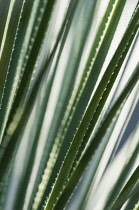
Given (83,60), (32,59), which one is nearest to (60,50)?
(83,60)

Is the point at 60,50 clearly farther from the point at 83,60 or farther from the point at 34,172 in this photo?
the point at 34,172

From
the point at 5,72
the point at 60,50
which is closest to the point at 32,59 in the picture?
the point at 5,72

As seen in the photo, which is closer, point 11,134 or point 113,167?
point 11,134

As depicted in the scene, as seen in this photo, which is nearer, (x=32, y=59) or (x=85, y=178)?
(x=32, y=59)

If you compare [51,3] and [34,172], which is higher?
[51,3]

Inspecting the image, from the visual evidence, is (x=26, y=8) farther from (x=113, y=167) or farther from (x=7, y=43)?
(x=113, y=167)

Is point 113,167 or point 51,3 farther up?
point 51,3

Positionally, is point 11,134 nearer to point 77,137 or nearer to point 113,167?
point 77,137
